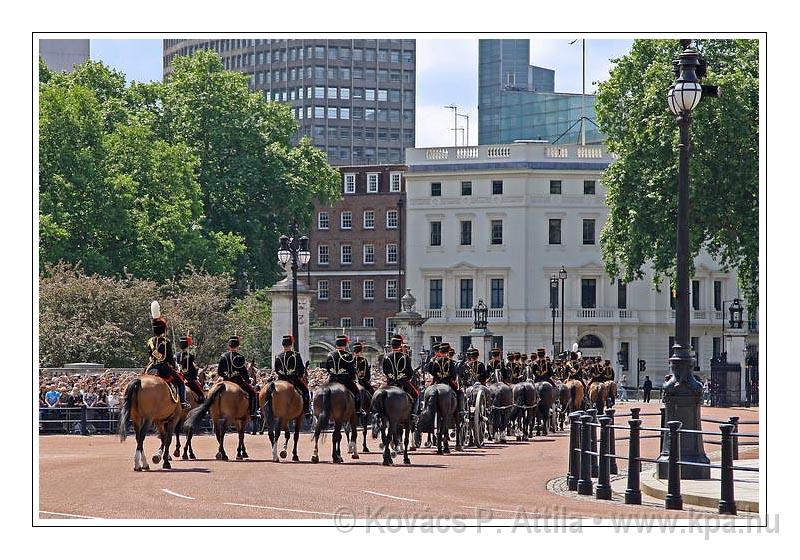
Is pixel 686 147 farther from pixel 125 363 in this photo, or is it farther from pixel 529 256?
pixel 529 256

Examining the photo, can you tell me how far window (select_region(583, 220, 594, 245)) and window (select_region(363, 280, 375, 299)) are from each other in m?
20.1

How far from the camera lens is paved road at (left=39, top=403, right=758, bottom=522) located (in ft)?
69.8

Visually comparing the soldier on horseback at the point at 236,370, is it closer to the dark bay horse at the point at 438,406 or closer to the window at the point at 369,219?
the dark bay horse at the point at 438,406

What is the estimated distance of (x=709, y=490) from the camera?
→ 23266 mm

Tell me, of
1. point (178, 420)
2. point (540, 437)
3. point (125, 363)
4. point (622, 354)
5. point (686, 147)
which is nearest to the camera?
point (686, 147)

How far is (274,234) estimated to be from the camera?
94125 mm

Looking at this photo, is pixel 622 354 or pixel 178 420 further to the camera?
pixel 622 354

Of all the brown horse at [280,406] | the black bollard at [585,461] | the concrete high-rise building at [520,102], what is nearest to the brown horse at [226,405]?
the brown horse at [280,406]

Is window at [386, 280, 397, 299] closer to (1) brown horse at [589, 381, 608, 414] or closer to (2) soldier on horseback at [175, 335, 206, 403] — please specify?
(1) brown horse at [589, 381, 608, 414]

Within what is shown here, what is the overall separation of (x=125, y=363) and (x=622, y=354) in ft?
184

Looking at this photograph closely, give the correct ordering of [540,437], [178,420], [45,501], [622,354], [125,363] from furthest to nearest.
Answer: [622,354] < [125,363] < [540,437] < [178,420] < [45,501]

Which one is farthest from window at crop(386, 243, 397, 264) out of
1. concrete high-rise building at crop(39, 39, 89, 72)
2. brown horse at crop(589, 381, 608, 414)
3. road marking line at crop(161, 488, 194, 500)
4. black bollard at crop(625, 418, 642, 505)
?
black bollard at crop(625, 418, 642, 505)

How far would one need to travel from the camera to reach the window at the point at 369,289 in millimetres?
129625

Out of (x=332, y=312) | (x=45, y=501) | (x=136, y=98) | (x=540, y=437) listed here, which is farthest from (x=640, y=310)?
(x=45, y=501)
